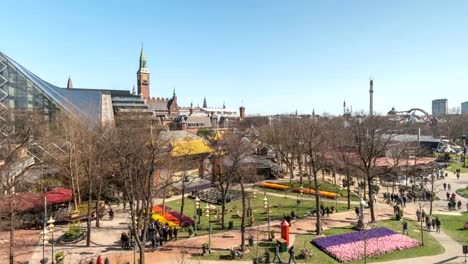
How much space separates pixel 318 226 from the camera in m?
28.0

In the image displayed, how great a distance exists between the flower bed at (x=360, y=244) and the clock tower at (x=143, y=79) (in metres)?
130

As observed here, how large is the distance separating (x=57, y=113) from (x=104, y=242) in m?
34.1

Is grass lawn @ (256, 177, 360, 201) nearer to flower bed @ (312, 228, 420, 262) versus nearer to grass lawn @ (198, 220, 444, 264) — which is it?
grass lawn @ (198, 220, 444, 264)

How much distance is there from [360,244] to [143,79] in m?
134

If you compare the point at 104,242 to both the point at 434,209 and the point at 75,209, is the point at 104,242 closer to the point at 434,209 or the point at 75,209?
the point at 75,209

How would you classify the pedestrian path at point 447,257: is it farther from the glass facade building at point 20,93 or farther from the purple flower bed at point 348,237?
the glass facade building at point 20,93

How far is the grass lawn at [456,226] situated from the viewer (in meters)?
28.3

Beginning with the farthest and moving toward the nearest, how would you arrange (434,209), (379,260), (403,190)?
1. (403,190)
2. (434,209)
3. (379,260)


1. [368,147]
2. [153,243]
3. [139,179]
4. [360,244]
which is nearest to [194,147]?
[368,147]

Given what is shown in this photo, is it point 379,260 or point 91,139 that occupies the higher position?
point 91,139

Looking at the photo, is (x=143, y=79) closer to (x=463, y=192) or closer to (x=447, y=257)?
(x=463, y=192)

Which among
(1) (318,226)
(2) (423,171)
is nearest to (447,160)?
(2) (423,171)

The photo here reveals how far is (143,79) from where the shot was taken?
146375mm

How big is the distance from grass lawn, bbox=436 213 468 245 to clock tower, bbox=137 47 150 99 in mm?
128805
